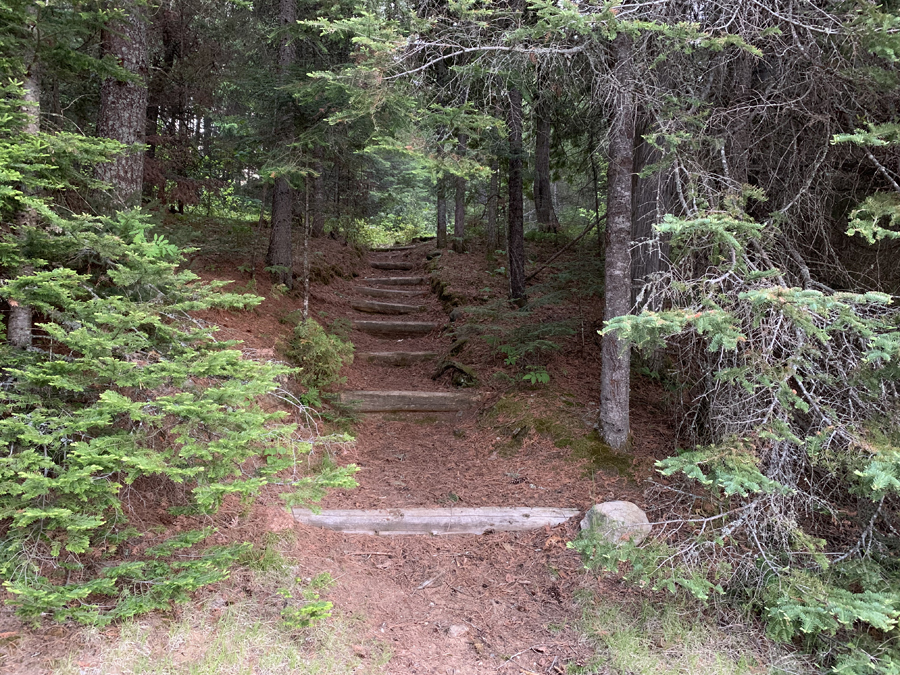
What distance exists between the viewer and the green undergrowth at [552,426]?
5398 mm

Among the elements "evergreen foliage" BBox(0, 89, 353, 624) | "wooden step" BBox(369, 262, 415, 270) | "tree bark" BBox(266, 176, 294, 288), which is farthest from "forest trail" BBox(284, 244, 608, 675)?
"wooden step" BBox(369, 262, 415, 270)

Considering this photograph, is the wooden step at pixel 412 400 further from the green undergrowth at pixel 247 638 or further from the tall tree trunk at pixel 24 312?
the tall tree trunk at pixel 24 312

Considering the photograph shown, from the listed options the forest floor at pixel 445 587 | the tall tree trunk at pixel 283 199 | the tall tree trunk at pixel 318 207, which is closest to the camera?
the forest floor at pixel 445 587

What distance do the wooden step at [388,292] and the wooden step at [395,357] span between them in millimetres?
3370

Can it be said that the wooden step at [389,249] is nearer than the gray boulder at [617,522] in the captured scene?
No

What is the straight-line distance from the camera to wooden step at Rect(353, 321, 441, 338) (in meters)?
10.1

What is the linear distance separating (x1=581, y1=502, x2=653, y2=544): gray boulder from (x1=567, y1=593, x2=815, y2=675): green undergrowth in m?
0.50

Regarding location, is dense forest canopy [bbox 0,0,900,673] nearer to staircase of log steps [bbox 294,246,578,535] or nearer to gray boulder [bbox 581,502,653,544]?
gray boulder [bbox 581,502,653,544]

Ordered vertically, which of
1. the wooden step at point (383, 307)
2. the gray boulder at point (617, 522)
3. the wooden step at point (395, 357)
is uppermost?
the wooden step at point (383, 307)

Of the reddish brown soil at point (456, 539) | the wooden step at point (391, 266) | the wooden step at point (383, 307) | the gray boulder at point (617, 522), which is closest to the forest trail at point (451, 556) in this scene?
the reddish brown soil at point (456, 539)

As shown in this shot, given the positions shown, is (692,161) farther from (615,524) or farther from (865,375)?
(615,524)

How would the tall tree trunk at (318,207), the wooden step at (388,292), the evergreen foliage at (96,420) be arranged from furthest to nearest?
the tall tree trunk at (318,207) < the wooden step at (388,292) < the evergreen foliage at (96,420)

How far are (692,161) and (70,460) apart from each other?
4.77 metres

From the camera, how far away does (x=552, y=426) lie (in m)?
6.07
